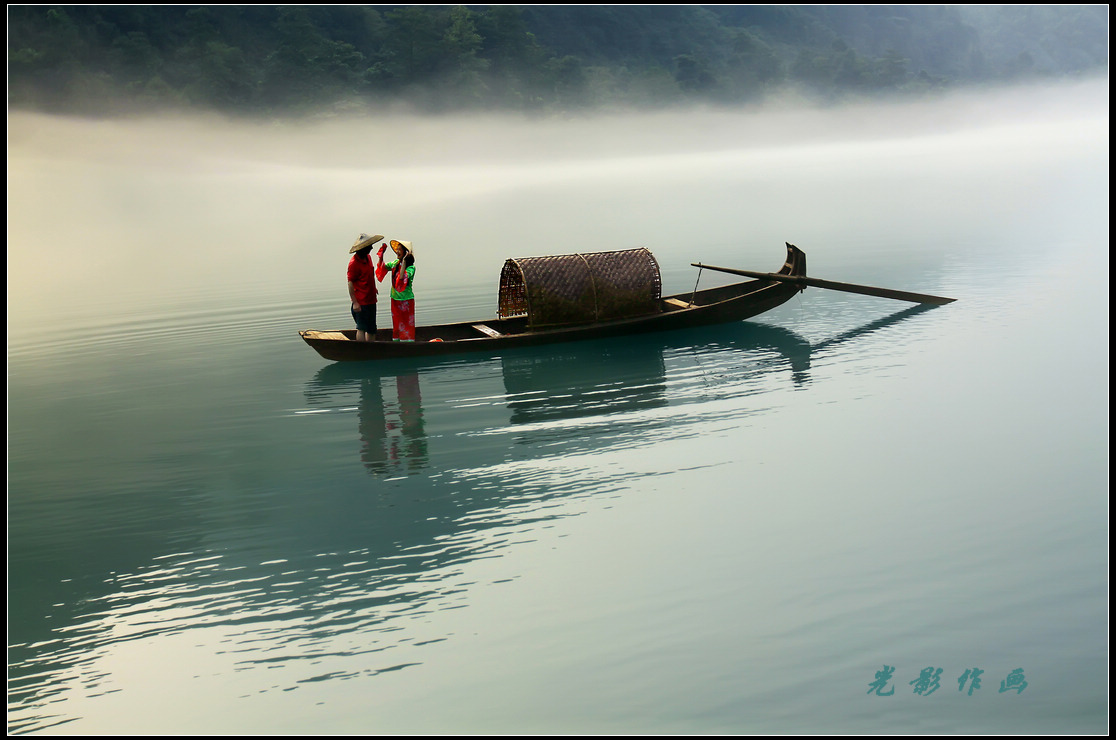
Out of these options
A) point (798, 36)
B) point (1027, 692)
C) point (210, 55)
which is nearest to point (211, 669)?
point (1027, 692)

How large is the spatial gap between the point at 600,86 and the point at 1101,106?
82.3 m

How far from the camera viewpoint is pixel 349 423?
476 inches

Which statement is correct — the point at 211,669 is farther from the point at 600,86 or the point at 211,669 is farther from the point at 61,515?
the point at 600,86

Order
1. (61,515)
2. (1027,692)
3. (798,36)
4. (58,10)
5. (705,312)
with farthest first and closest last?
(798,36)
(58,10)
(705,312)
(61,515)
(1027,692)

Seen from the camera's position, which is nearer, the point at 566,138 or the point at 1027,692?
the point at 1027,692

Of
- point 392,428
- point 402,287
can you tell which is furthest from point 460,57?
point 392,428

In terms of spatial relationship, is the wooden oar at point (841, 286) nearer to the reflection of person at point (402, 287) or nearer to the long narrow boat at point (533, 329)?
the long narrow boat at point (533, 329)

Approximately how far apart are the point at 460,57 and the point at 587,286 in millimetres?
107439

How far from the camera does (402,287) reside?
46.7 ft

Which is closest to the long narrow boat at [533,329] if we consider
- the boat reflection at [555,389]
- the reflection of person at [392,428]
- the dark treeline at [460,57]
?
the boat reflection at [555,389]

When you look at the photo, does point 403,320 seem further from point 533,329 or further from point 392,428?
point 392,428

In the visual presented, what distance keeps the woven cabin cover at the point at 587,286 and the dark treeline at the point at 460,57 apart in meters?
102

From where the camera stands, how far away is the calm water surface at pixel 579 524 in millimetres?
5992

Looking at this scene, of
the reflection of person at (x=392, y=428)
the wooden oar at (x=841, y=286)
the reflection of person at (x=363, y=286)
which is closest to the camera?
the reflection of person at (x=392, y=428)
